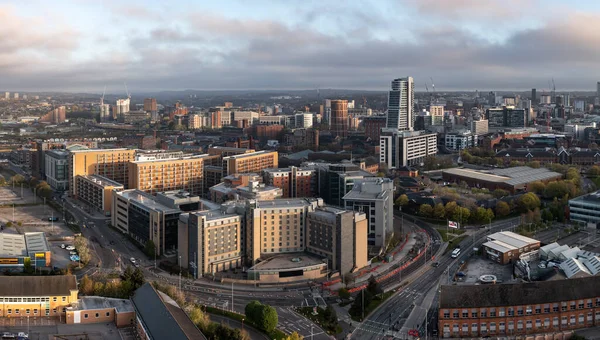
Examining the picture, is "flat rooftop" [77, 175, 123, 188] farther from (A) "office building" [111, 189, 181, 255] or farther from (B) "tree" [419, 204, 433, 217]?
(B) "tree" [419, 204, 433, 217]

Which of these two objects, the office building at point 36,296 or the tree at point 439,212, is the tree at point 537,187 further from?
the office building at point 36,296

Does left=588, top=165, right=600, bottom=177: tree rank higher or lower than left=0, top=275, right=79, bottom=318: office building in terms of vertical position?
higher

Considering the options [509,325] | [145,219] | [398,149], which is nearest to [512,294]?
[509,325]

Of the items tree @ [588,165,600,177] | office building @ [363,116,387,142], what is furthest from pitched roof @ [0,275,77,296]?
office building @ [363,116,387,142]

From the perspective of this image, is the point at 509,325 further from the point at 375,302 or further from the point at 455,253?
the point at 455,253

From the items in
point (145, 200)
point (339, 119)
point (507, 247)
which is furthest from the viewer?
point (339, 119)
